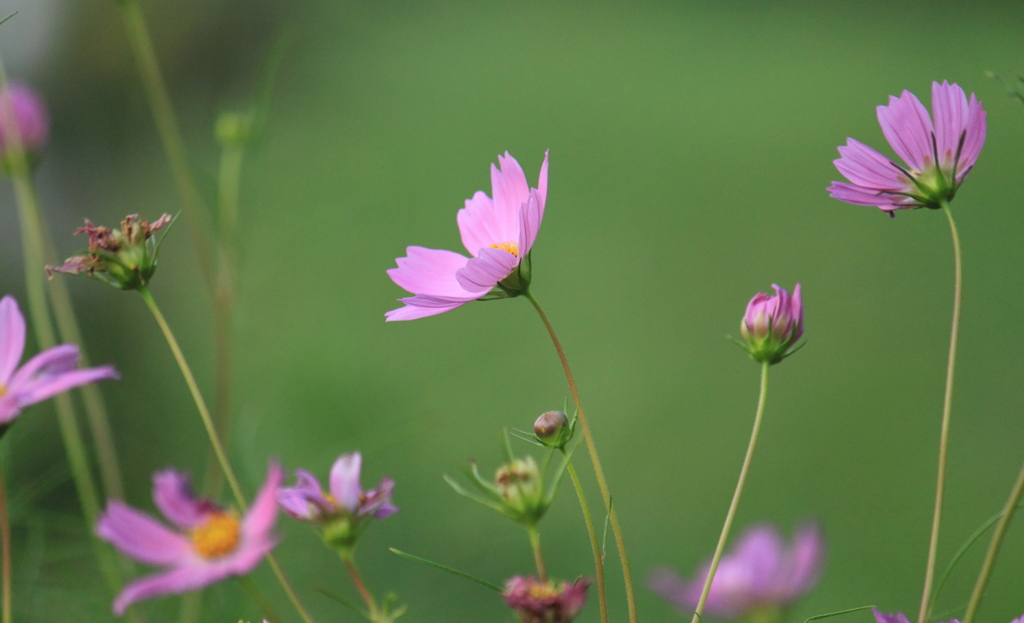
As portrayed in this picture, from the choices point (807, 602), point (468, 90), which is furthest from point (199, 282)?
point (807, 602)

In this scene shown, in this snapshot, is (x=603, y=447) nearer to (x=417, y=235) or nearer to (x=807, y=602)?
(x=807, y=602)

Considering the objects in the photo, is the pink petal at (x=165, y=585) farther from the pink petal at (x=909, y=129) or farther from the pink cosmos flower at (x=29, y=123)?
the pink cosmos flower at (x=29, y=123)

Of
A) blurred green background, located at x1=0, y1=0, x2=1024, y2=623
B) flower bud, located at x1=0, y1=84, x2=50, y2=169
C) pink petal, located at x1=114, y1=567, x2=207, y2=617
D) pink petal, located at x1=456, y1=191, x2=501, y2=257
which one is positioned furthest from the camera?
blurred green background, located at x1=0, y1=0, x2=1024, y2=623

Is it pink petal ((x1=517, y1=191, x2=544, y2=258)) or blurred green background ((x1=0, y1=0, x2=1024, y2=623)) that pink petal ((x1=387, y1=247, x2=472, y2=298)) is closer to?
pink petal ((x1=517, y1=191, x2=544, y2=258))

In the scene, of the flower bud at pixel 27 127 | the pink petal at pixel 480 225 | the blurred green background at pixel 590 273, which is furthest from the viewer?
the blurred green background at pixel 590 273

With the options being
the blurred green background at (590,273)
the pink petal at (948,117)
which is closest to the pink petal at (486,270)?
the pink petal at (948,117)

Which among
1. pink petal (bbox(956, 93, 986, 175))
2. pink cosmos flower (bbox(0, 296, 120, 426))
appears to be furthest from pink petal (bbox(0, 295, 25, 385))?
pink petal (bbox(956, 93, 986, 175))

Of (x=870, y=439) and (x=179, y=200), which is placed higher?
(x=179, y=200)
